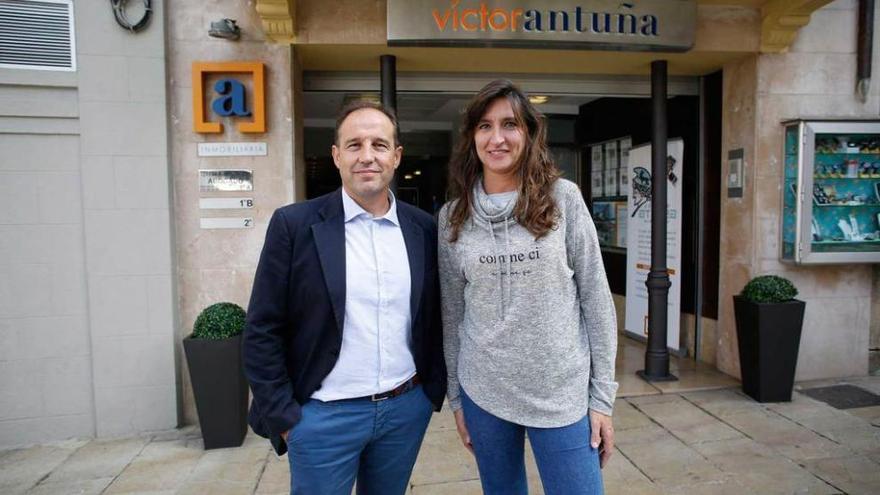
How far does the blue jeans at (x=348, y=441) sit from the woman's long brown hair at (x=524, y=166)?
614 millimetres

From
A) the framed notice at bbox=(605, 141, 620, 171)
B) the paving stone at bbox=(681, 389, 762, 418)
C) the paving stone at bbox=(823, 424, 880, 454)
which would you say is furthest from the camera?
the framed notice at bbox=(605, 141, 620, 171)

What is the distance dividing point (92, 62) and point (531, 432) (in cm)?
394

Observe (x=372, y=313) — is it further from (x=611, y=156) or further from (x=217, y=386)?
(x=611, y=156)

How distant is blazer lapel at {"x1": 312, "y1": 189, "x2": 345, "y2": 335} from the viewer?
1766 mm

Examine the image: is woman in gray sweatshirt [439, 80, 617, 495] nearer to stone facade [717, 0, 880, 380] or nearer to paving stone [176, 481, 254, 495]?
paving stone [176, 481, 254, 495]

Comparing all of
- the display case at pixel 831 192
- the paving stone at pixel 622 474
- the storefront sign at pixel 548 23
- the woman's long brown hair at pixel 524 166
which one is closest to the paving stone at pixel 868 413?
the display case at pixel 831 192

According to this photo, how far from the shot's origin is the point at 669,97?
5672 mm

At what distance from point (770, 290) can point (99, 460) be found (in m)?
4.95

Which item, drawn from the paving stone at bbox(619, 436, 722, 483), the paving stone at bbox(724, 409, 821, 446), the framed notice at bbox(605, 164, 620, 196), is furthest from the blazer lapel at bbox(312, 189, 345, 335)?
the framed notice at bbox(605, 164, 620, 196)

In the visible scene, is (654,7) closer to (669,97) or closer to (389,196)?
(669,97)

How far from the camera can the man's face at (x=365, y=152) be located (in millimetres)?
1800

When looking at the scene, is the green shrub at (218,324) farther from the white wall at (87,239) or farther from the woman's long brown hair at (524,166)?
the woman's long brown hair at (524,166)

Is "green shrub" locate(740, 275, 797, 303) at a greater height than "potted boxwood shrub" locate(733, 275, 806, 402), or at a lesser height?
greater

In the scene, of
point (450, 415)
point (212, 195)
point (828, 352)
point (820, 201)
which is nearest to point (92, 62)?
point (212, 195)
